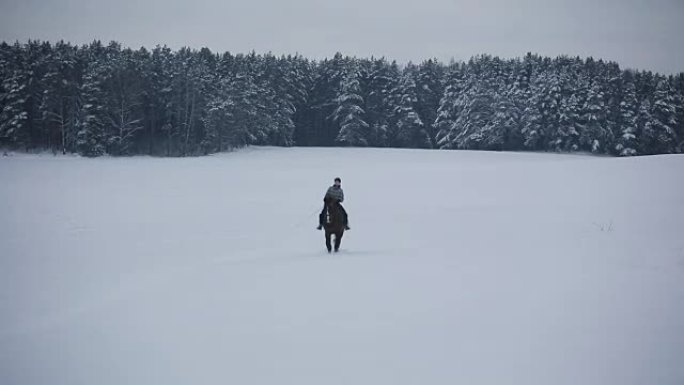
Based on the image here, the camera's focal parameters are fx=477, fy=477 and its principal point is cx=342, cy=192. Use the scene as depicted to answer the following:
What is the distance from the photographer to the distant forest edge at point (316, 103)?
174 ft

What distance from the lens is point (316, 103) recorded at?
236 ft

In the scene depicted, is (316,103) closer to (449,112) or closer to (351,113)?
(351,113)

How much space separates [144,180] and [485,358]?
31.7m

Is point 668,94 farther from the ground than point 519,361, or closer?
farther from the ground

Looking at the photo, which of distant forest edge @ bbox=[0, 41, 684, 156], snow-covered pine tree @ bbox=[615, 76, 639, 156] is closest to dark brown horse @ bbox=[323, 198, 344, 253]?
distant forest edge @ bbox=[0, 41, 684, 156]

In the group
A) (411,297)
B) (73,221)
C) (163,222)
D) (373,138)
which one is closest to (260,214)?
(163,222)

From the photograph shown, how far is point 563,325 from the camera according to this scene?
6.02 meters

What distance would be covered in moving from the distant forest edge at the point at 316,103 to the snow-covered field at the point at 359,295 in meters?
37.3

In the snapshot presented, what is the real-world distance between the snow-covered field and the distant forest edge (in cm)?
3732

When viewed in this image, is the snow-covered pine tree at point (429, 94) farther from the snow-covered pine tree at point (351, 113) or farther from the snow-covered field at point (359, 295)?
the snow-covered field at point (359, 295)

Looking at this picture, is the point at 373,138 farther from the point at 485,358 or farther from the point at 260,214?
the point at 485,358

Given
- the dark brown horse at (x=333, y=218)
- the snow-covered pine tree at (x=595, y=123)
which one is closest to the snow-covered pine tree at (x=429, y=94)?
the snow-covered pine tree at (x=595, y=123)

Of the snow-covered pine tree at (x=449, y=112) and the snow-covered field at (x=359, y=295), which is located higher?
the snow-covered pine tree at (x=449, y=112)

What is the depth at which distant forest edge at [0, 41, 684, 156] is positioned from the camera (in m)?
53.0
